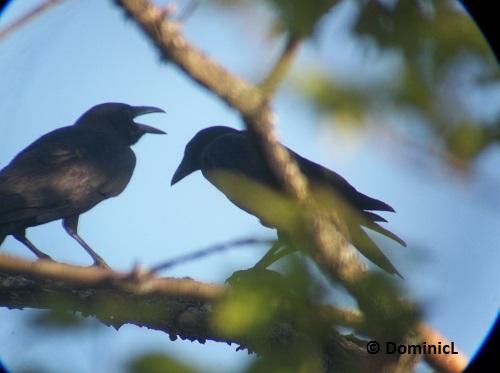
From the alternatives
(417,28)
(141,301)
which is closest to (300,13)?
(417,28)

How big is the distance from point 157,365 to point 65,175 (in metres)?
4.02

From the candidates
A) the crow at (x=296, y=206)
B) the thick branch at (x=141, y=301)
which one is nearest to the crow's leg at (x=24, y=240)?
the thick branch at (x=141, y=301)

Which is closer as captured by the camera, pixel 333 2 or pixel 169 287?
pixel 333 2

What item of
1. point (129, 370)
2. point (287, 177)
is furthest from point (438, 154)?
point (129, 370)

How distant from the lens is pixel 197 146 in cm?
427

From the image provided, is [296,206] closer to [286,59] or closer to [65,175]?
[286,59]

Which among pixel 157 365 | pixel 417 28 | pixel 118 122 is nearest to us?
pixel 157 365

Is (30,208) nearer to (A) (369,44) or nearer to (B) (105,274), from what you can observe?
(B) (105,274)

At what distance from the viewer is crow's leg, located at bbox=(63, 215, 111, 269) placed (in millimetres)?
2570

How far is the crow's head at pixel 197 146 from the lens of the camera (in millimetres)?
3087

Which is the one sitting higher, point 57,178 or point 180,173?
point 57,178

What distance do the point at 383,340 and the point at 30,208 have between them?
141 inches

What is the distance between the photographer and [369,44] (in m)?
1.28

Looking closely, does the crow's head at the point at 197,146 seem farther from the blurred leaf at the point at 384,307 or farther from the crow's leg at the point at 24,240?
the blurred leaf at the point at 384,307
